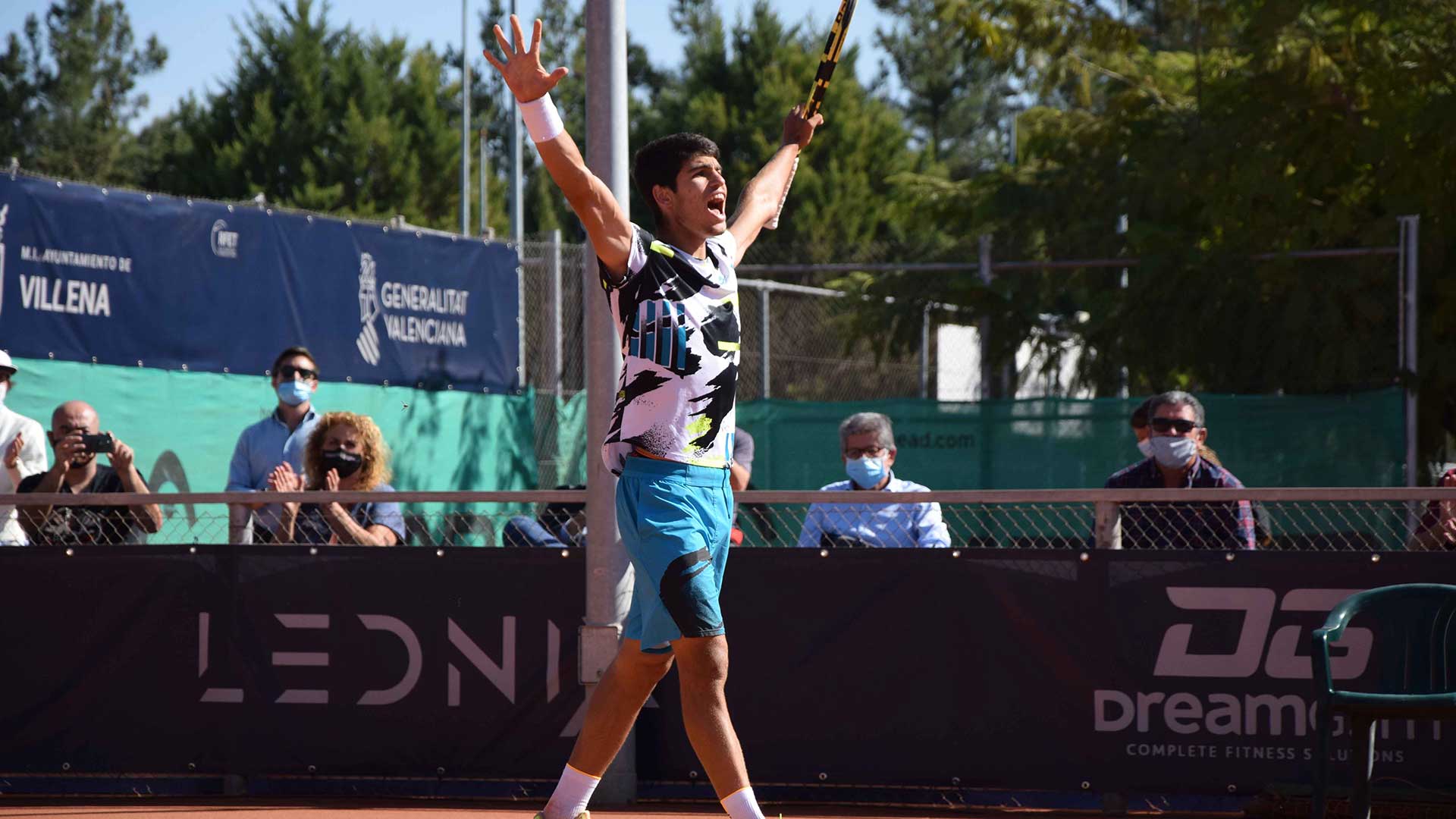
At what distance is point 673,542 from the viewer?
181 inches

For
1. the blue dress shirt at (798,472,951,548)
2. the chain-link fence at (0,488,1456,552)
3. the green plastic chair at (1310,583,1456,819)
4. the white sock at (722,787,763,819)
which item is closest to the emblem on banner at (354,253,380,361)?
the chain-link fence at (0,488,1456,552)

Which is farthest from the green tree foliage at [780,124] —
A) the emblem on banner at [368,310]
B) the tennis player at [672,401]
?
the tennis player at [672,401]

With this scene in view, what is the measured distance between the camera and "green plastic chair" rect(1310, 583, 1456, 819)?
523 cm

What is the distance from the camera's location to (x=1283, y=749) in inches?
246

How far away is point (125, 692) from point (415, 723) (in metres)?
1.23

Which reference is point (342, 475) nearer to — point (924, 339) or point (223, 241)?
point (223, 241)

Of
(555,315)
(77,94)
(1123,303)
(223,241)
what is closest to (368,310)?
(223,241)

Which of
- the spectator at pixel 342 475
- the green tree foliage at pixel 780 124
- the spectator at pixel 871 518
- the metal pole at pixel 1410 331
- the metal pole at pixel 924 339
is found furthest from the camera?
the green tree foliage at pixel 780 124

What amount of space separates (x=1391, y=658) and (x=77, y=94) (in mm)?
50392

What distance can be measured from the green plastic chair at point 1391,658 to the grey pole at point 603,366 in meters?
2.49

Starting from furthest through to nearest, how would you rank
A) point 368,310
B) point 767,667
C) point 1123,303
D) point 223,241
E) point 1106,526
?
point 1123,303 < point 368,310 < point 223,241 < point 767,667 < point 1106,526

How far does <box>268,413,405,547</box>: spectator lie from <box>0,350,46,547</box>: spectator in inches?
47.6

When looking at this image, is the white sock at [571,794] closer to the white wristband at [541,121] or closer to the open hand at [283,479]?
the white wristband at [541,121]

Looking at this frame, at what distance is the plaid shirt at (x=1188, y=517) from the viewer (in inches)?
268
